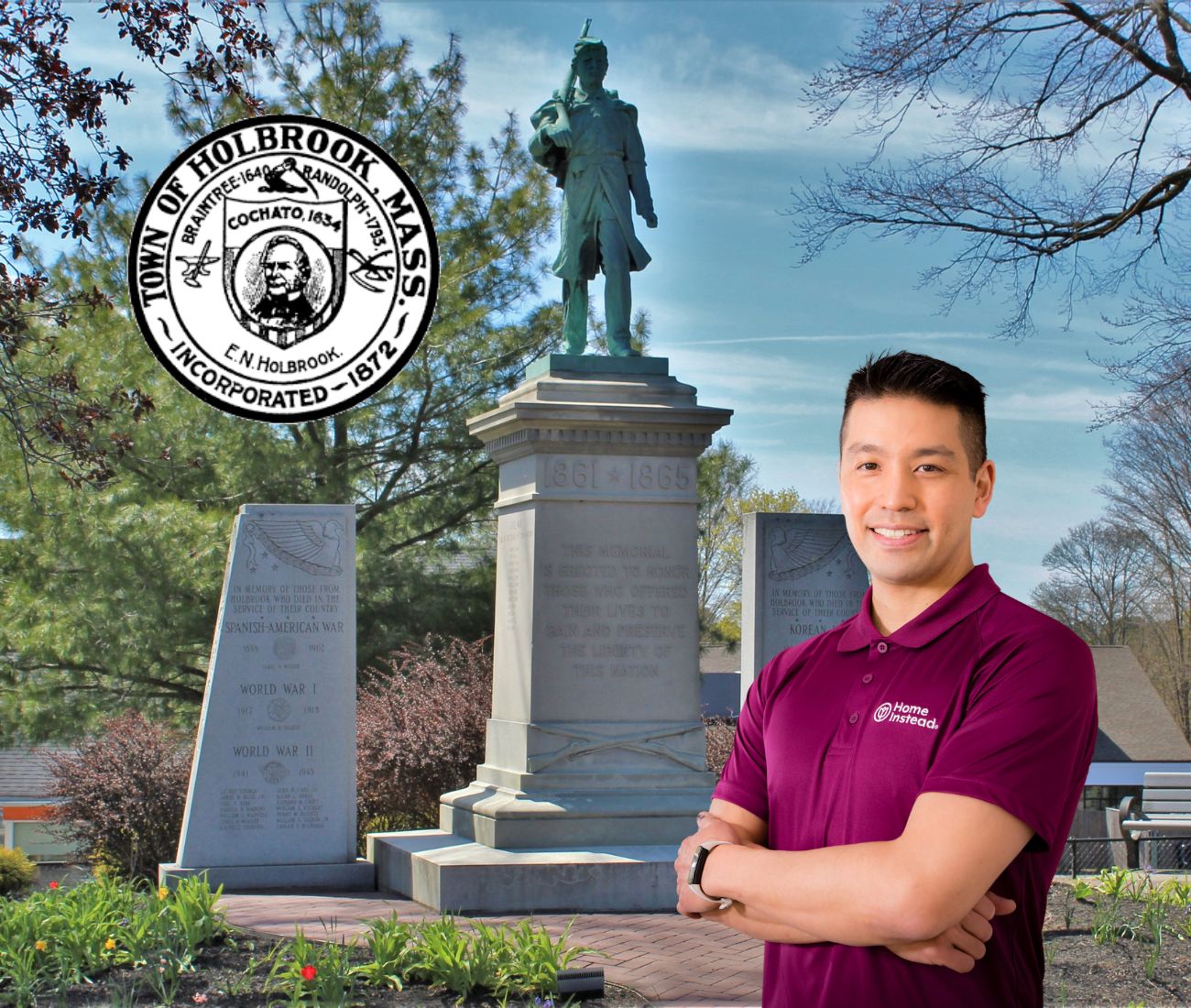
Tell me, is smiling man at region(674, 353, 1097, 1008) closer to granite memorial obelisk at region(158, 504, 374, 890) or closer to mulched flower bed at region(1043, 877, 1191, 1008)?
mulched flower bed at region(1043, 877, 1191, 1008)

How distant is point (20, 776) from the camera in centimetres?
3152

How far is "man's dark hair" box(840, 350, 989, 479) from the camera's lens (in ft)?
7.53

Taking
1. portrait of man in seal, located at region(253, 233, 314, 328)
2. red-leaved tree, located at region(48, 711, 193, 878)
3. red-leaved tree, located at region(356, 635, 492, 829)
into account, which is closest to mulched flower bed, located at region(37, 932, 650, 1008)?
portrait of man in seal, located at region(253, 233, 314, 328)

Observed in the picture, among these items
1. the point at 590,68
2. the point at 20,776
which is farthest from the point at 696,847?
the point at 20,776

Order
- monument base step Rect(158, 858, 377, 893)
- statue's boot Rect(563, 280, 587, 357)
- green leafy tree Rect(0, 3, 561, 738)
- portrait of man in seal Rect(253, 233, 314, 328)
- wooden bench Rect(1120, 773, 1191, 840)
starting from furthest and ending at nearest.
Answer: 1. green leafy tree Rect(0, 3, 561, 738)
2. wooden bench Rect(1120, 773, 1191, 840)
3. statue's boot Rect(563, 280, 587, 357)
4. portrait of man in seal Rect(253, 233, 314, 328)
5. monument base step Rect(158, 858, 377, 893)

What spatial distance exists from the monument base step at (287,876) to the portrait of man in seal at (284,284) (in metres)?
3.65

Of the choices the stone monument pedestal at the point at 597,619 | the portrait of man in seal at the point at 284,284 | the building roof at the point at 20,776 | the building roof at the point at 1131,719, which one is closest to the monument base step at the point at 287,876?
the stone monument pedestal at the point at 597,619

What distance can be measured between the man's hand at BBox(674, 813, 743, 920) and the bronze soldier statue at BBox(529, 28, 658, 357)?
8.17 meters

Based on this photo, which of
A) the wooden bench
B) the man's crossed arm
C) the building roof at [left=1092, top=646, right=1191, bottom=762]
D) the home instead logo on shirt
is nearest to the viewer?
the man's crossed arm

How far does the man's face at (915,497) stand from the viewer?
228 cm

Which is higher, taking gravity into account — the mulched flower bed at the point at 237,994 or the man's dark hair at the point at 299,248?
the man's dark hair at the point at 299,248

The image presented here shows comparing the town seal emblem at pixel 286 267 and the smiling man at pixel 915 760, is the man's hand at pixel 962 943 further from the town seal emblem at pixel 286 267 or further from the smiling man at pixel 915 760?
the town seal emblem at pixel 286 267

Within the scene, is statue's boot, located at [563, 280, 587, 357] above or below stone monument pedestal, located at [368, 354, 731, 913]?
above

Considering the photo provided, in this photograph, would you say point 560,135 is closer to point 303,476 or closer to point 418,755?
point 418,755
